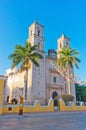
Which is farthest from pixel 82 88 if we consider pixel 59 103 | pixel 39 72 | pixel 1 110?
pixel 1 110

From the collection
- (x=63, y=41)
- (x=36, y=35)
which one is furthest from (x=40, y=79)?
(x=63, y=41)

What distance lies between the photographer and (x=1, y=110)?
20859 millimetres

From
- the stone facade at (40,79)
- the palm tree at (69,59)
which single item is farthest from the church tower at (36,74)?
the palm tree at (69,59)

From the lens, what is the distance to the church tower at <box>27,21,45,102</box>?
4210cm

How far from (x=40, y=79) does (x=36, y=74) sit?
1.73 metres

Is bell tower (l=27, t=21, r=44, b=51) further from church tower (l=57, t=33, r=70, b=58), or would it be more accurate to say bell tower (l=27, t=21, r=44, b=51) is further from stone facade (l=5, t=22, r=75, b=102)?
church tower (l=57, t=33, r=70, b=58)

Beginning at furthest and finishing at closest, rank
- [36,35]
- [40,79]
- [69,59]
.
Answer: [36,35], [40,79], [69,59]

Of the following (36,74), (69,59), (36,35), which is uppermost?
(36,35)

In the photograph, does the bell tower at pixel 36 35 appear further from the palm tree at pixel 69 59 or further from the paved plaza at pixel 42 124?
the paved plaza at pixel 42 124

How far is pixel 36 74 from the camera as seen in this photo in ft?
143

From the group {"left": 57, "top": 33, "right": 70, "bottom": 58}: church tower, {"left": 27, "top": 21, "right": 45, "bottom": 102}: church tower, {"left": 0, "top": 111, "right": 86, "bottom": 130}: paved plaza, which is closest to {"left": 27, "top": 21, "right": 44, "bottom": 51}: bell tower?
{"left": 27, "top": 21, "right": 45, "bottom": 102}: church tower

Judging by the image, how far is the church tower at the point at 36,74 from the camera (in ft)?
138

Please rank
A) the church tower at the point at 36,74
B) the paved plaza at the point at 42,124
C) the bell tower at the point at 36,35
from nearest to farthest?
the paved plaza at the point at 42,124 → the church tower at the point at 36,74 → the bell tower at the point at 36,35

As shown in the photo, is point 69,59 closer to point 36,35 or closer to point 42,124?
point 36,35
